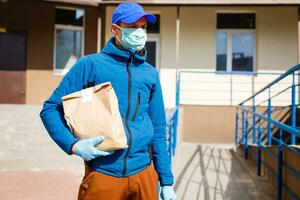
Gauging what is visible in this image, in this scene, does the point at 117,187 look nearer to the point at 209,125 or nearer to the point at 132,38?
the point at 132,38

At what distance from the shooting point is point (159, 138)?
6.42 ft

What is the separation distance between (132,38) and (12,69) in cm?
876

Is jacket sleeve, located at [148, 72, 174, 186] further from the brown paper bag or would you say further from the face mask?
the brown paper bag

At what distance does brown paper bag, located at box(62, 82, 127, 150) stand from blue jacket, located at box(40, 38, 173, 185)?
0.20 ft

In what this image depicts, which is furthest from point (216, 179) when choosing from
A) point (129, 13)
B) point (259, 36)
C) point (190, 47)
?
point (259, 36)

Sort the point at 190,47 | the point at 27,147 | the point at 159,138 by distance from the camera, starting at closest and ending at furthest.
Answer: the point at 159,138
the point at 27,147
the point at 190,47

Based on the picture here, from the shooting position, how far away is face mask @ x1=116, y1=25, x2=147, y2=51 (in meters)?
1.83

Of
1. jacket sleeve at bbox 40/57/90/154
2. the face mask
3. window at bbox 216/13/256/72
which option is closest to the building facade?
window at bbox 216/13/256/72

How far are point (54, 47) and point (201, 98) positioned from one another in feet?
14.1

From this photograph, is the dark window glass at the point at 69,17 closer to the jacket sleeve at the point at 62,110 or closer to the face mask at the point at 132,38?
the face mask at the point at 132,38

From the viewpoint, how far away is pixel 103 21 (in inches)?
393

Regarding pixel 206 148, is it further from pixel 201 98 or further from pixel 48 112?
pixel 48 112

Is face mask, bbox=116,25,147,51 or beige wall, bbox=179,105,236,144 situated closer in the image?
face mask, bbox=116,25,147,51

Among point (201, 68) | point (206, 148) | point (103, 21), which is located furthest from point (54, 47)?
point (206, 148)
